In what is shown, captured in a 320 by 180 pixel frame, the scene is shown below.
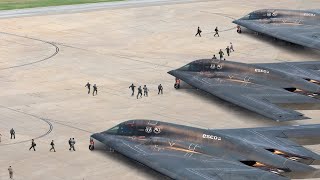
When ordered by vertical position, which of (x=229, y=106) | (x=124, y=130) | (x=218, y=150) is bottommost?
(x=229, y=106)

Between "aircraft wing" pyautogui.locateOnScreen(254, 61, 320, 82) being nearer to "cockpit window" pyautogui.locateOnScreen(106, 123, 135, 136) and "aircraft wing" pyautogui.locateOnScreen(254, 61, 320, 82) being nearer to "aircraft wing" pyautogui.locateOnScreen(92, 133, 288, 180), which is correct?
"cockpit window" pyautogui.locateOnScreen(106, 123, 135, 136)

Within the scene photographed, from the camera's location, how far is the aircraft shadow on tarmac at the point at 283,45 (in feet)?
313

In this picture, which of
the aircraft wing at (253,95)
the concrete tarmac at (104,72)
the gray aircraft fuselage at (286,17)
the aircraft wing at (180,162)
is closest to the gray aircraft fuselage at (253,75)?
the aircraft wing at (253,95)

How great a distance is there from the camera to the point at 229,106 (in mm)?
75000

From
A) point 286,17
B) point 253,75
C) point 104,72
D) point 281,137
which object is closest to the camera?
point 281,137

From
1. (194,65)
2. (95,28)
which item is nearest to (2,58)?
(95,28)

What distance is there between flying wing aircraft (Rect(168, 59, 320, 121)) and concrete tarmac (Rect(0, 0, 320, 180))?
1296 millimetres

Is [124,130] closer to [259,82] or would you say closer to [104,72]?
[259,82]

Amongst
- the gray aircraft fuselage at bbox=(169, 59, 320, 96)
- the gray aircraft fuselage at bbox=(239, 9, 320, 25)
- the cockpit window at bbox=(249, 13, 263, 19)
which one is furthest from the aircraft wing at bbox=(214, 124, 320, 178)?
the cockpit window at bbox=(249, 13, 263, 19)

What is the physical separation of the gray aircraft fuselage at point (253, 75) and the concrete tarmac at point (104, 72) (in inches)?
78.5

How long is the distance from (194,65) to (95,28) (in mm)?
31396

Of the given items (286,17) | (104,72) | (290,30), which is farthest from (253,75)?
(286,17)

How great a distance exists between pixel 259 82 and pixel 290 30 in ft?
78.6

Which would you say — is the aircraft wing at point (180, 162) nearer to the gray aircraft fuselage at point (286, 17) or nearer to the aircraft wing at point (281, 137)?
the aircraft wing at point (281, 137)
